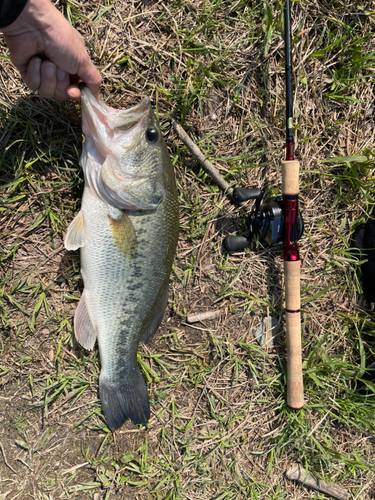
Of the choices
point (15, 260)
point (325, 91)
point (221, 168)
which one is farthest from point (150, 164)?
point (325, 91)

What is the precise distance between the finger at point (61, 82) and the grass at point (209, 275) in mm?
217

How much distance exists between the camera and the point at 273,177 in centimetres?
255

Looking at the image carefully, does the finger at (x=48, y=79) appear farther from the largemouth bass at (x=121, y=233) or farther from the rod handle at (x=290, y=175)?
the rod handle at (x=290, y=175)

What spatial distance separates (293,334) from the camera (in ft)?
7.88

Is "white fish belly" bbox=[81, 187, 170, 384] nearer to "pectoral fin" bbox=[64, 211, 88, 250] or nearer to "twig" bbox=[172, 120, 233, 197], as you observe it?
"pectoral fin" bbox=[64, 211, 88, 250]

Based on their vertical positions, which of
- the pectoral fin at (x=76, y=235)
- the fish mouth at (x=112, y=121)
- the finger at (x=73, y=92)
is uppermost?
the finger at (x=73, y=92)

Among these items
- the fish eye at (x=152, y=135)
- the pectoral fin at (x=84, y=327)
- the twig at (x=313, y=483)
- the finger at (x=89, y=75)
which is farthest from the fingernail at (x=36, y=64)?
the twig at (x=313, y=483)

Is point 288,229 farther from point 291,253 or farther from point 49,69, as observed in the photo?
point 49,69

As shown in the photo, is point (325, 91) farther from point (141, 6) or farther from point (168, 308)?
point (168, 308)

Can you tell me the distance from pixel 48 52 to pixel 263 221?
5.91 ft

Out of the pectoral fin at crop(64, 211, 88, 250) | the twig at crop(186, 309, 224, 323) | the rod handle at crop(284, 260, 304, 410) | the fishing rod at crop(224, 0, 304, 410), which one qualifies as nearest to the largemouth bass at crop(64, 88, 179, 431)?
the pectoral fin at crop(64, 211, 88, 250)

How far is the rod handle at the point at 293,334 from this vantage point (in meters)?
2.36

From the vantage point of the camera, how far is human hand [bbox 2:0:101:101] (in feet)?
5.65

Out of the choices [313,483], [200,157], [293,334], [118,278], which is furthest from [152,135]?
[313,483]
